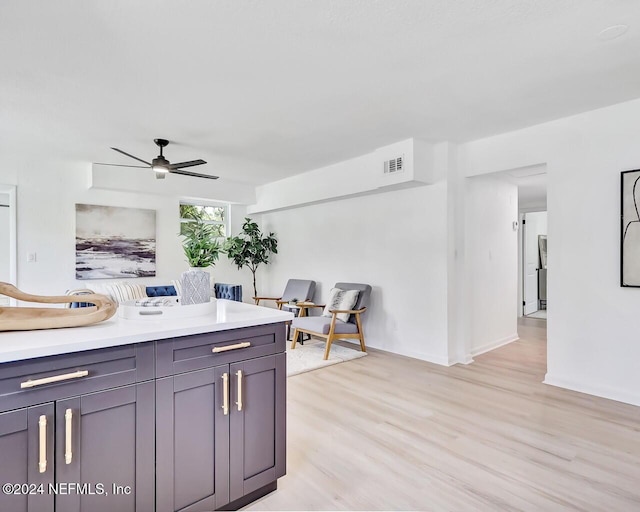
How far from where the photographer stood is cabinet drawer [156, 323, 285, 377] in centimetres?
157

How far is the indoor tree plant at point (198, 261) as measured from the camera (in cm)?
199

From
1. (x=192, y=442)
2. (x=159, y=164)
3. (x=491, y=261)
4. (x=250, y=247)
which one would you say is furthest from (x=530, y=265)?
(x=192, y=442)

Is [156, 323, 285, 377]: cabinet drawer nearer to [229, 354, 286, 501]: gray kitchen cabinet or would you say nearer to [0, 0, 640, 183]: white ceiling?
[229, 354, 286, 501]: gray kitchen cabinet

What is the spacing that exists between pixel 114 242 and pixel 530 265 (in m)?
7.68

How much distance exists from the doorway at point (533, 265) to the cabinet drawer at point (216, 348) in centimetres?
671

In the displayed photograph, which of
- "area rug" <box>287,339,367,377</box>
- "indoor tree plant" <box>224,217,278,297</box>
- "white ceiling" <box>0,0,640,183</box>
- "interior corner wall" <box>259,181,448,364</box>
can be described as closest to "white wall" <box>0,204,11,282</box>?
"white ceiling" <box>0,0,640,183</box>

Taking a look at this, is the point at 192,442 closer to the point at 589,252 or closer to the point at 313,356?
the point at 313,356

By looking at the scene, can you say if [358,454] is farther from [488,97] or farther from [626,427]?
[488,97]

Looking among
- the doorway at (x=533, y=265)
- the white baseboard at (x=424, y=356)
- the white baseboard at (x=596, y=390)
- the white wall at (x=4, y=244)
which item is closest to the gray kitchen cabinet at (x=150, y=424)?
the white baseboard at (x=424, y=356)

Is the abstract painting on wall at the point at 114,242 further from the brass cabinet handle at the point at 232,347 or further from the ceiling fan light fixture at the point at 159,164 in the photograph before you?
the brass cabinet handle at the point at 232,347

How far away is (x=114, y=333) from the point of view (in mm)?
1465

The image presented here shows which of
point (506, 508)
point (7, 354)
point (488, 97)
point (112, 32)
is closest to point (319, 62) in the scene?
point (112, 32)

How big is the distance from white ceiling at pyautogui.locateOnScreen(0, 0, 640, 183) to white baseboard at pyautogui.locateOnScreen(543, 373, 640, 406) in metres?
2.40

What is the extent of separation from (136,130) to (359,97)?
230 cm
